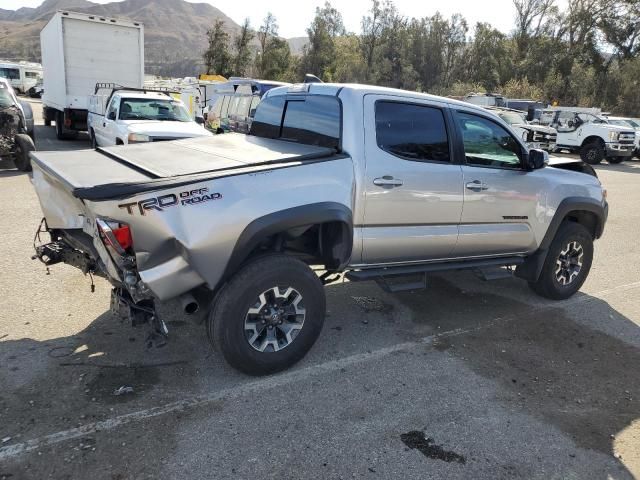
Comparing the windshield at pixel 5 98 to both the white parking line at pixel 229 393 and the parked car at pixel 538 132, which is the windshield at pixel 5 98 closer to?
the white parking line at pixel 229 393

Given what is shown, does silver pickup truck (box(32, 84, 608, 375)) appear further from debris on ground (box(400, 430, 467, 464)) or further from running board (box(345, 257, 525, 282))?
debris on ground (box(400, 430, 467, 464))

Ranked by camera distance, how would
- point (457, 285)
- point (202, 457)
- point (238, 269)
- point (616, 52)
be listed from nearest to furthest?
point (202, 457) < point (238, 269) < point (457, 285) < point (616, 52)

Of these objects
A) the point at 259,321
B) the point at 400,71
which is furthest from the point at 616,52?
the point at 259,321

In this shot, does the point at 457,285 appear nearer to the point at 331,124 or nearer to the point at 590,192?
the point at 590,192

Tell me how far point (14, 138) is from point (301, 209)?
915cm

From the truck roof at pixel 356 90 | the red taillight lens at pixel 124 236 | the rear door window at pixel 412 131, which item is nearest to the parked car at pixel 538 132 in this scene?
the truck roof at pixel 356 90

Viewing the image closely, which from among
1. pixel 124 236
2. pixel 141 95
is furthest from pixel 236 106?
pixel 124 236

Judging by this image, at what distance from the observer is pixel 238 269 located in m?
3.49

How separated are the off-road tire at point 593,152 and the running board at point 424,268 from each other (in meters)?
18.4

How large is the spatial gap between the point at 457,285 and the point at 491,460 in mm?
3065

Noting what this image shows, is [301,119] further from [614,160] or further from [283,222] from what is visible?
[614,160]

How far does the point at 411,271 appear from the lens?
14.4ft

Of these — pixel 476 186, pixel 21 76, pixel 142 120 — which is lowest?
pixel 142 120

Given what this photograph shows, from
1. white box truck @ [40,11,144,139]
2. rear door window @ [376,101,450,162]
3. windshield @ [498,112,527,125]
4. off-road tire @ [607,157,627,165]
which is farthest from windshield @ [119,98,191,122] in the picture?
off-road tire @ [607,157,627,165]
